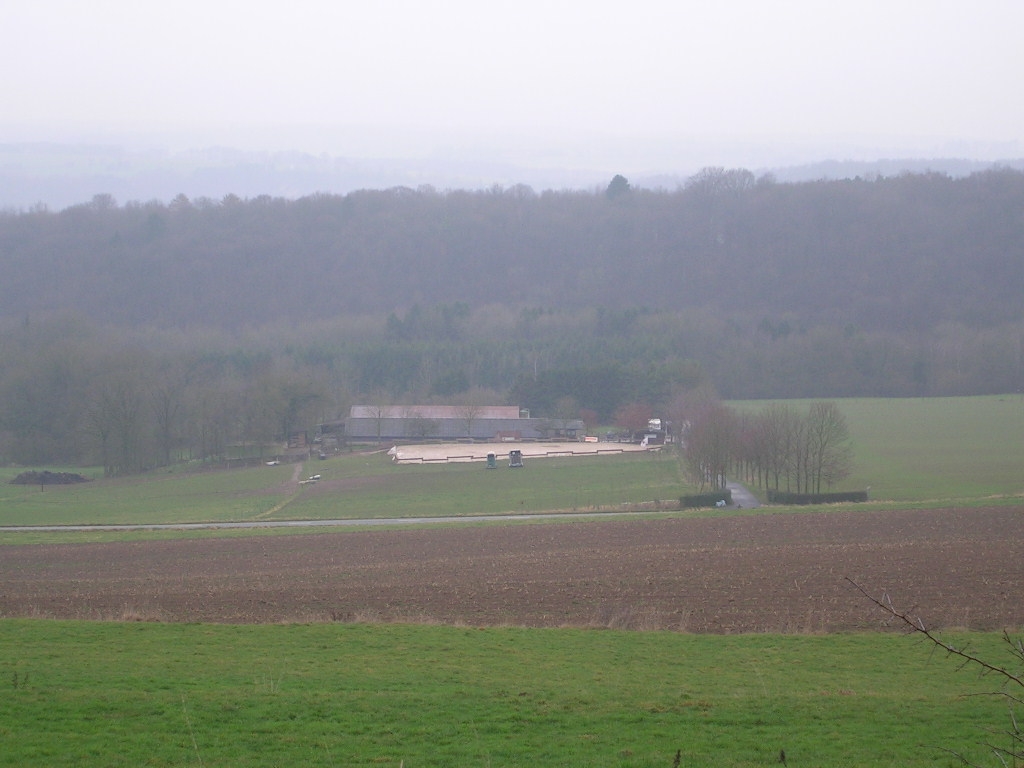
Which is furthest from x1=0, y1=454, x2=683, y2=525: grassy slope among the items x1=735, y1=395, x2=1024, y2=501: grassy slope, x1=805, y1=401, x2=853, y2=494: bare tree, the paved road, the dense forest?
the dense forest

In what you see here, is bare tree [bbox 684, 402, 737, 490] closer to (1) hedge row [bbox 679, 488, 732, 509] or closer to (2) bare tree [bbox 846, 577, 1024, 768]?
(1) hedge row [bbox 679, 488, 732, 509]

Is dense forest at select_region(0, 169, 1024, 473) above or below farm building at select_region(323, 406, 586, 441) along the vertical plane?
above

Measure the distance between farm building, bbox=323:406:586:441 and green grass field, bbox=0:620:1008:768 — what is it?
53551 millimetres

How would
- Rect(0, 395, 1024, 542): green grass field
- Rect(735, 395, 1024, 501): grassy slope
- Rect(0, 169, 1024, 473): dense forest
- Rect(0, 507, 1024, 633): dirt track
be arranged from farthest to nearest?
1. Rect(0, 169, 1024, 473): dense forest
2. Rect(735, 395, 1024, 501): grassy slope
3. Rect(0, 395, 1024, 542): green grass field
4. Rect(0, 507, 1024, 633): dirt track

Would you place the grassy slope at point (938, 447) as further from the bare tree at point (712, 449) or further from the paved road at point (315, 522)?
the paved road at point (315, 522)

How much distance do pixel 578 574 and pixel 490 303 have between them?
116363 mm

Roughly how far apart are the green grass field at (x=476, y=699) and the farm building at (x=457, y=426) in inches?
2108

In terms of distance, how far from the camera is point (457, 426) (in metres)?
71.4

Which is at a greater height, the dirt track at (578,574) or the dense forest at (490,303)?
the dense forest at (490,303)

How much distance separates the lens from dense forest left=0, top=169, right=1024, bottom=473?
236 ft

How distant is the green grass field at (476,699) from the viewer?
31.6ft

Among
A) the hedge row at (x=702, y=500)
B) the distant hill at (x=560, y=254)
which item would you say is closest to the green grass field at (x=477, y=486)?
the hedge row at (x=702, y=500)

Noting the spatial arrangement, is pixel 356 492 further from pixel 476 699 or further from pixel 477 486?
pixel 476 699

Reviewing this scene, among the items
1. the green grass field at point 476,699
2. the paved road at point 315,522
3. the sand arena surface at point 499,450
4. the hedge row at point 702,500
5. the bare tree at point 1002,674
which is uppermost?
the bare tree at point 1002,674
